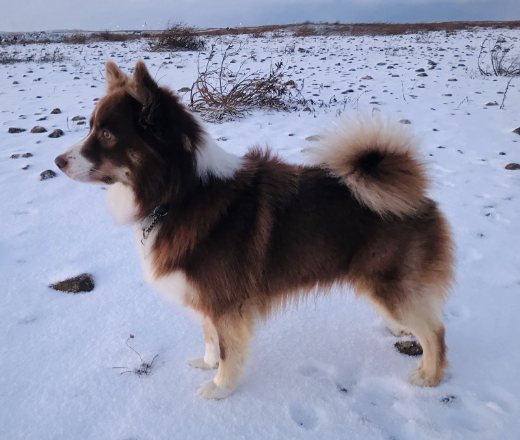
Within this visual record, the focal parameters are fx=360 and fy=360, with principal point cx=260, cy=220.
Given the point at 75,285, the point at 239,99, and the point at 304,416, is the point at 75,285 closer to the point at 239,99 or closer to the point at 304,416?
the point at 304,416

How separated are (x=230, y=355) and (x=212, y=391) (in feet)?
0.80

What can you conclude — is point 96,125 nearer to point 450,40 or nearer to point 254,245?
point 254,245

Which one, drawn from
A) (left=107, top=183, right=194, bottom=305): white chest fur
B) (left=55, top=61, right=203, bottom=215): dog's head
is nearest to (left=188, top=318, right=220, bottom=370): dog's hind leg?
(left=107, top=183, right=194, bottom=305): white chest fur

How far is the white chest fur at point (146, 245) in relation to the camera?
1.98m

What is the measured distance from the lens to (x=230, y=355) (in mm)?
2141

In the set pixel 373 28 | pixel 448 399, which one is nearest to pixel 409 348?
pixel 448 399

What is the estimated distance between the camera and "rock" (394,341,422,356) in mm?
2430

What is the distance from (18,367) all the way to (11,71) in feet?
39.6

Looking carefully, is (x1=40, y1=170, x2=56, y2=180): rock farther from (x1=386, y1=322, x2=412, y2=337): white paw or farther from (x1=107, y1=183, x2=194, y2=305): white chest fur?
(x1=386, y1=322, x2=412, y2=337): white paw

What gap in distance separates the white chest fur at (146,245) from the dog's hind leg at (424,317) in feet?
3.68

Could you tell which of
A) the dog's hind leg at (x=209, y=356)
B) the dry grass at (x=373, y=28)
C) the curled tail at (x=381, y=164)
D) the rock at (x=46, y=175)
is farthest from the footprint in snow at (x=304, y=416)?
the dry grass at (x=373, y=28)

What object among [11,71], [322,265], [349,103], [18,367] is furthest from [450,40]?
[18,367]

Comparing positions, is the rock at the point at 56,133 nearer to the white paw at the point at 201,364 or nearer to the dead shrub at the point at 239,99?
the dead shrub at the point at 239,99

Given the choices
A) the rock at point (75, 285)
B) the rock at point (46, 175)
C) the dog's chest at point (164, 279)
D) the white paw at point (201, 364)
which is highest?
the dog's chest at point (164, 279)
